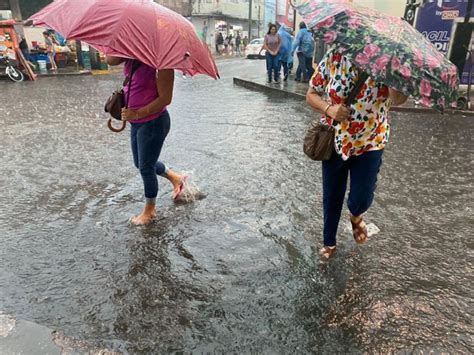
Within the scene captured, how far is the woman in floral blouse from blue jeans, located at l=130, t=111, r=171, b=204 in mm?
1318

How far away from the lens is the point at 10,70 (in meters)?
13.5

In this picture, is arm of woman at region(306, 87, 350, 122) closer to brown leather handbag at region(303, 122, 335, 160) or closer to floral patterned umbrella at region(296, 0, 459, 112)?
brown leather handbag at region(303, 122, 335, 160)

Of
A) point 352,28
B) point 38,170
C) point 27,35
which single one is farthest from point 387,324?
point 27,35

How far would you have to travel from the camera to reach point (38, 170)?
16.9 ft

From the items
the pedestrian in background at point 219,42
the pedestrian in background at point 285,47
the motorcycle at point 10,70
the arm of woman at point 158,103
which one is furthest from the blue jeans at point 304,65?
the pedestrian in background at point 219,42

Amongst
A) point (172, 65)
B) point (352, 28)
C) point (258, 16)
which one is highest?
point (352, 28)

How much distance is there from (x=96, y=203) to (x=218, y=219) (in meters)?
1.30

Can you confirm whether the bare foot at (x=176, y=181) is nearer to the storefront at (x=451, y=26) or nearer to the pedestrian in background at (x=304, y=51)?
the storefront at (x=451, y=26)

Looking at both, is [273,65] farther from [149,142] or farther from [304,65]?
[149,142]

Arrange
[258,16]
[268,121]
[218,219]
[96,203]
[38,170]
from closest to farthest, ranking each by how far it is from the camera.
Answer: [218,219], [96,203], [38,170], [268,121], [258,16]

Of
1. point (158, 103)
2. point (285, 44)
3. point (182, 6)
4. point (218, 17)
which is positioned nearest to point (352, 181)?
point (158, 103)

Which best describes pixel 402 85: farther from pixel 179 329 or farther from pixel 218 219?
pixel 218 219

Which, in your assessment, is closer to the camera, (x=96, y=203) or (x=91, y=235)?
(x=91, y=235)

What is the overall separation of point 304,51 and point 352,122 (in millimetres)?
11220
